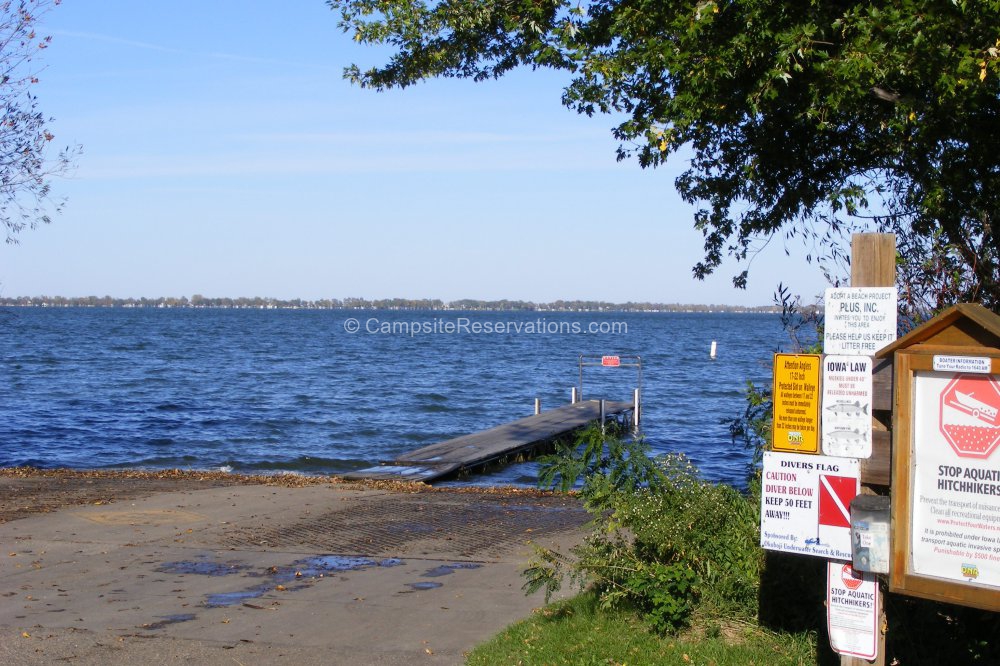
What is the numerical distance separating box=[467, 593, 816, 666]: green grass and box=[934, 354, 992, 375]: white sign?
6.81 ft

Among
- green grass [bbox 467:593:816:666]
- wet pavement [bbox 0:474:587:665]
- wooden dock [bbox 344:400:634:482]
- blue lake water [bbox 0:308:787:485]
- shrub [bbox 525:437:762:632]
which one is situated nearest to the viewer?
green grass [bbox 467:593:816:666]

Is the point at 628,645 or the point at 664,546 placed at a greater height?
the point at 664,546

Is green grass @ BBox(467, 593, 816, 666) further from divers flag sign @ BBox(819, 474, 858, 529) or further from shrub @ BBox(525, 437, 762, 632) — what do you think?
divers flag sign @ BBox(819, 474, 858, 529)

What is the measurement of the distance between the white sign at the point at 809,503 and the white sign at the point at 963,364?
65 centimetres

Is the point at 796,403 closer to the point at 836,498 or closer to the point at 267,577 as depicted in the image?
the point at 836,498

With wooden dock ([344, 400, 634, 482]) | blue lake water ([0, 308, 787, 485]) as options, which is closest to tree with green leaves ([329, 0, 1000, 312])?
blue lake water ([0, 308, 787, 485])

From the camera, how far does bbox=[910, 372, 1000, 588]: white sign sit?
159 inches

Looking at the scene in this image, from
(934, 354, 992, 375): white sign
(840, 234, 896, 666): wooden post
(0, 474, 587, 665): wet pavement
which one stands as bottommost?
(0, 474, 587, 665): wet pavement

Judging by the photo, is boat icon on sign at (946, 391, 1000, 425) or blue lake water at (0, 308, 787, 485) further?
blue lake water at (0, 308, 787, 485)

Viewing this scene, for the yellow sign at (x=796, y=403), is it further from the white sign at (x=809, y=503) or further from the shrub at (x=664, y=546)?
the shrub at (x=664, y=546)

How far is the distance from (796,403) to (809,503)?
0.48 metres

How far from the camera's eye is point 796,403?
188 inches

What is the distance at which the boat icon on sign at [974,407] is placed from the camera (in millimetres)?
4055

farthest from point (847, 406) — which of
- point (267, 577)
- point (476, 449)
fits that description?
point (476, 449)
